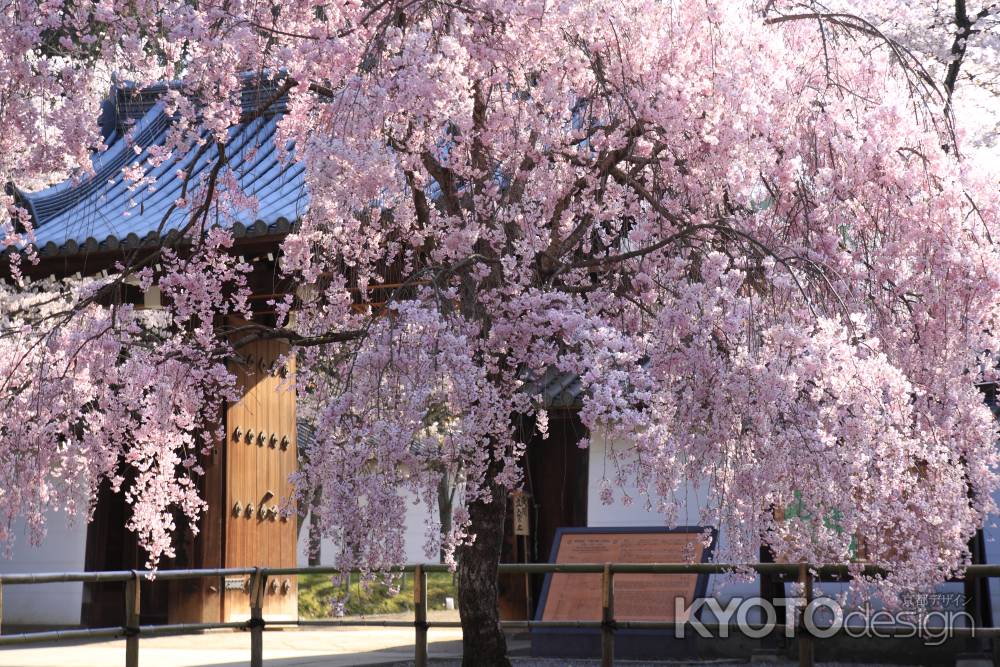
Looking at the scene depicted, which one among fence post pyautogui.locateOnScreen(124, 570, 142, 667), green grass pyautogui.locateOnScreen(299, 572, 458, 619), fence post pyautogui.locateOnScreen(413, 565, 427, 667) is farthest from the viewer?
green grass pyautogui.locateOnScreen(299, 572, 458, 619)

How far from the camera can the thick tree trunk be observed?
747cm

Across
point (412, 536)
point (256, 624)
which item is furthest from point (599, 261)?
point (412, 536)

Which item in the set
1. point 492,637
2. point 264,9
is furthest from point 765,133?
point 492,637

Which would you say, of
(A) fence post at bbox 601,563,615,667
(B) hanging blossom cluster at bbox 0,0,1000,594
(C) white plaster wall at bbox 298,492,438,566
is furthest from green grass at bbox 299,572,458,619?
(B) hanging blossom cluster at bbox 0,0,1000,594

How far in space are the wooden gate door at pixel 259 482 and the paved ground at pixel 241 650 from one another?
40 centimetres

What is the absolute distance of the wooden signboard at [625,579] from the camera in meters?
9.50

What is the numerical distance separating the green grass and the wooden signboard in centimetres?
869

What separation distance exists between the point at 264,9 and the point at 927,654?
23.8 feet

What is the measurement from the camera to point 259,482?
481 inches

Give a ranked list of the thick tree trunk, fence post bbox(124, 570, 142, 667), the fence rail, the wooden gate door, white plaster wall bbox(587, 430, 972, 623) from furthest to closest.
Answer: the wooden gate door → white plaster wall bbox(587, 430, 972, 623) → the thick tree trunk → fence post bbox(124, 570, 142, 667) → the fence rail

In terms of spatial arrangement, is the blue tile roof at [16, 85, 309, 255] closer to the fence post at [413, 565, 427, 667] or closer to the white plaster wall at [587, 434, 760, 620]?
the fence post at [413, 565, 427, 667]

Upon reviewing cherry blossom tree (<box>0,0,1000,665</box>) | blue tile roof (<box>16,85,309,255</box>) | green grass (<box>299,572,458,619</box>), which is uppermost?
blue tile roof (<box>16,85,309,255</box>)

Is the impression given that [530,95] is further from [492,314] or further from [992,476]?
[992,476]

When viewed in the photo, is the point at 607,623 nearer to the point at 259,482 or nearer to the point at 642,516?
the point at 642,516
